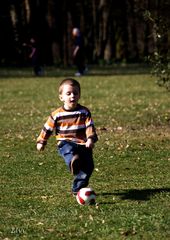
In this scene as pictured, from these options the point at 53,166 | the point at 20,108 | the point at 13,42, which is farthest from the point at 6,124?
the point at 13,42

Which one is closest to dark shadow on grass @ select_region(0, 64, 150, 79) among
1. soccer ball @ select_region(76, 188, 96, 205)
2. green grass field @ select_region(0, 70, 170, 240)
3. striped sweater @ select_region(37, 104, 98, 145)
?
green grass field @ select_region(0, 70, 170, 240)

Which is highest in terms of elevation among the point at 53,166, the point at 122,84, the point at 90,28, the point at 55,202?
the point at 55,202

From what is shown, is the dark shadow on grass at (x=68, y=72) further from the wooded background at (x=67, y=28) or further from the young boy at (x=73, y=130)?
the young boy at (x=73, y=130)

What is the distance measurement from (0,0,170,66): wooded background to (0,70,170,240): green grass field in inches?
1242

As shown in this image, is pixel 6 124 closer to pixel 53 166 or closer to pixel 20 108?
pixel 20 108

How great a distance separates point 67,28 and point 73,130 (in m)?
53.2

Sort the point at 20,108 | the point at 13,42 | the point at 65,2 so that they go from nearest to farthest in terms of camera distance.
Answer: the point at 20,108
the point at 13,42
the point at 65,2

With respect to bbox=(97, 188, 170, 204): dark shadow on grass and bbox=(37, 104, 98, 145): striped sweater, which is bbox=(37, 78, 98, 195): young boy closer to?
bbox=(37, 104, 98, 145): striped sweater

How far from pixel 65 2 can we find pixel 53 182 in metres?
47.8

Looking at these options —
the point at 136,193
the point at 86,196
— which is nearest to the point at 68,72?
the point at 136,193

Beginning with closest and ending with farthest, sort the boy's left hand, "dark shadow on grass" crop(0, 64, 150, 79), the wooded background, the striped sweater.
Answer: the boy's left hand
the striped sweater
"dark shadow on grass" crop(0, 64, 150, 79)
the wooded background

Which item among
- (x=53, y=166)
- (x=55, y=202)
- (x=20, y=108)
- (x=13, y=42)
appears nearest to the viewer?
(x=55, y=202)

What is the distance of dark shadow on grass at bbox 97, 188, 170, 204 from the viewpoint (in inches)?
366

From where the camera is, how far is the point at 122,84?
31.6 m
